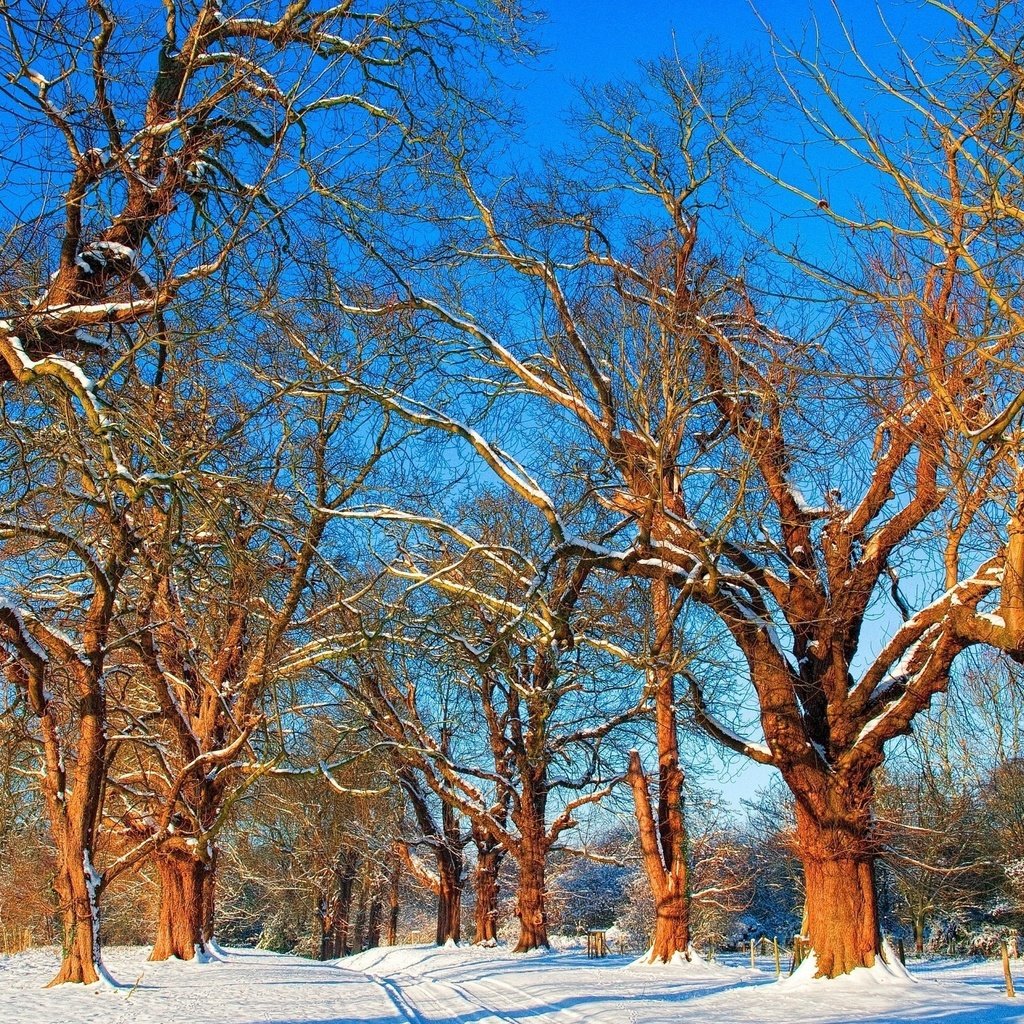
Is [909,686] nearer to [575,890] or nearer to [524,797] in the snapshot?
[524,797]

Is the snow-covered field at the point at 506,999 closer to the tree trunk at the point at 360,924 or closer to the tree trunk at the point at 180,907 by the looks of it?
the tree trunk at the point at 180,907

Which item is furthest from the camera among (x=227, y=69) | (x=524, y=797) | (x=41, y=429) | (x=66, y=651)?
(x=524, y=797)

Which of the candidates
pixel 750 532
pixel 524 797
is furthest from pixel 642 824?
pixel 750 532

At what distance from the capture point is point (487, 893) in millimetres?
25953

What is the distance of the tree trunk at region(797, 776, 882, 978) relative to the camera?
1062 cm

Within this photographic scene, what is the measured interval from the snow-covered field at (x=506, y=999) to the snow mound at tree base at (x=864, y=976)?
0.10 feet

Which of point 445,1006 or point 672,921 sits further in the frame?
point 672,921

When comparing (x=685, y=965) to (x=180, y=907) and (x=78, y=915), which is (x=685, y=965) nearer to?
(x=180, y=907)

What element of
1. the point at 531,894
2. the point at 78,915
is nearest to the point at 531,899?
the point at 531,894

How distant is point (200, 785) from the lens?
53.8 ft

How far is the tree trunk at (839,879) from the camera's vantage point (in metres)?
10.6

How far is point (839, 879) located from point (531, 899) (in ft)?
40.2

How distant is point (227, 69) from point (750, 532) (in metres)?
7.04

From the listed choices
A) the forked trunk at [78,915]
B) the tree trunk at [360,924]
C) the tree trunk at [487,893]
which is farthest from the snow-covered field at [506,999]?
the tree trunk at [360,924]
